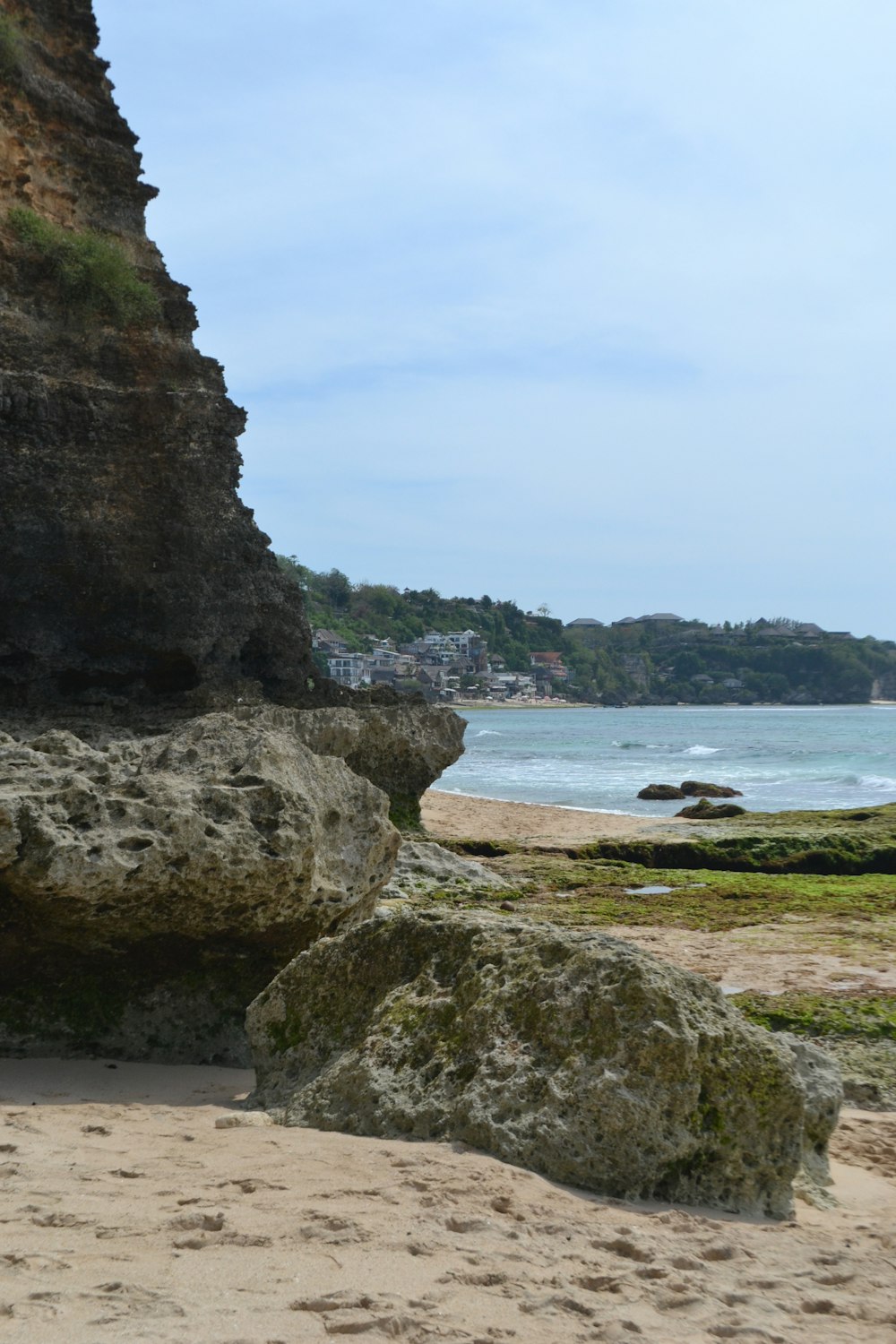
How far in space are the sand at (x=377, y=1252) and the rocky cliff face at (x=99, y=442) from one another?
6.76 m

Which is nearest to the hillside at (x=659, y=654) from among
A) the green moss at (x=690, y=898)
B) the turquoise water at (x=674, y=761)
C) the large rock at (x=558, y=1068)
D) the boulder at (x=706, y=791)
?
the turquoise water at (x=674, y=761)

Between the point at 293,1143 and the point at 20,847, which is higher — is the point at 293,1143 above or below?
below

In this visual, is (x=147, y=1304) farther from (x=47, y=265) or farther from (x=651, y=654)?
(x=651, y=654)

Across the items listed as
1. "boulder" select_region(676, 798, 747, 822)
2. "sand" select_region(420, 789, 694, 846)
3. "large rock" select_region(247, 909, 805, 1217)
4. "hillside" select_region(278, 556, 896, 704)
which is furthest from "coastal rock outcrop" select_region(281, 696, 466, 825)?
"hillside" select_region(278, 556, 896, 704)

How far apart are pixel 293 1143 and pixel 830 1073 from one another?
2035mm

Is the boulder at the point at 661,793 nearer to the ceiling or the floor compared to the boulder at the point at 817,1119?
nearer to the floor

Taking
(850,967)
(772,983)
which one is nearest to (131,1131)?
(772,983)

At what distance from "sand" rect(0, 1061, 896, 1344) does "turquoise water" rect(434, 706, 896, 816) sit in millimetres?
20498

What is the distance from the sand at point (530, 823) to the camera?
15.2 metres

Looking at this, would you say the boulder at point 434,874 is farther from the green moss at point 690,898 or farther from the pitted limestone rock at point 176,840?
the pitted limestone rock at point 176,840

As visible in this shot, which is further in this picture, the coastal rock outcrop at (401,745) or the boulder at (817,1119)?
the coastal rock outcrop at (401,745)

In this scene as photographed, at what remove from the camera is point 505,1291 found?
2.98 metres

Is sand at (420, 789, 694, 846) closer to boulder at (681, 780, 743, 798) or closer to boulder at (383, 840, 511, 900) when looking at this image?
boulder at (383, 840, 511, 900)

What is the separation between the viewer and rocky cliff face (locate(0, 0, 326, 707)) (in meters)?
10.1
